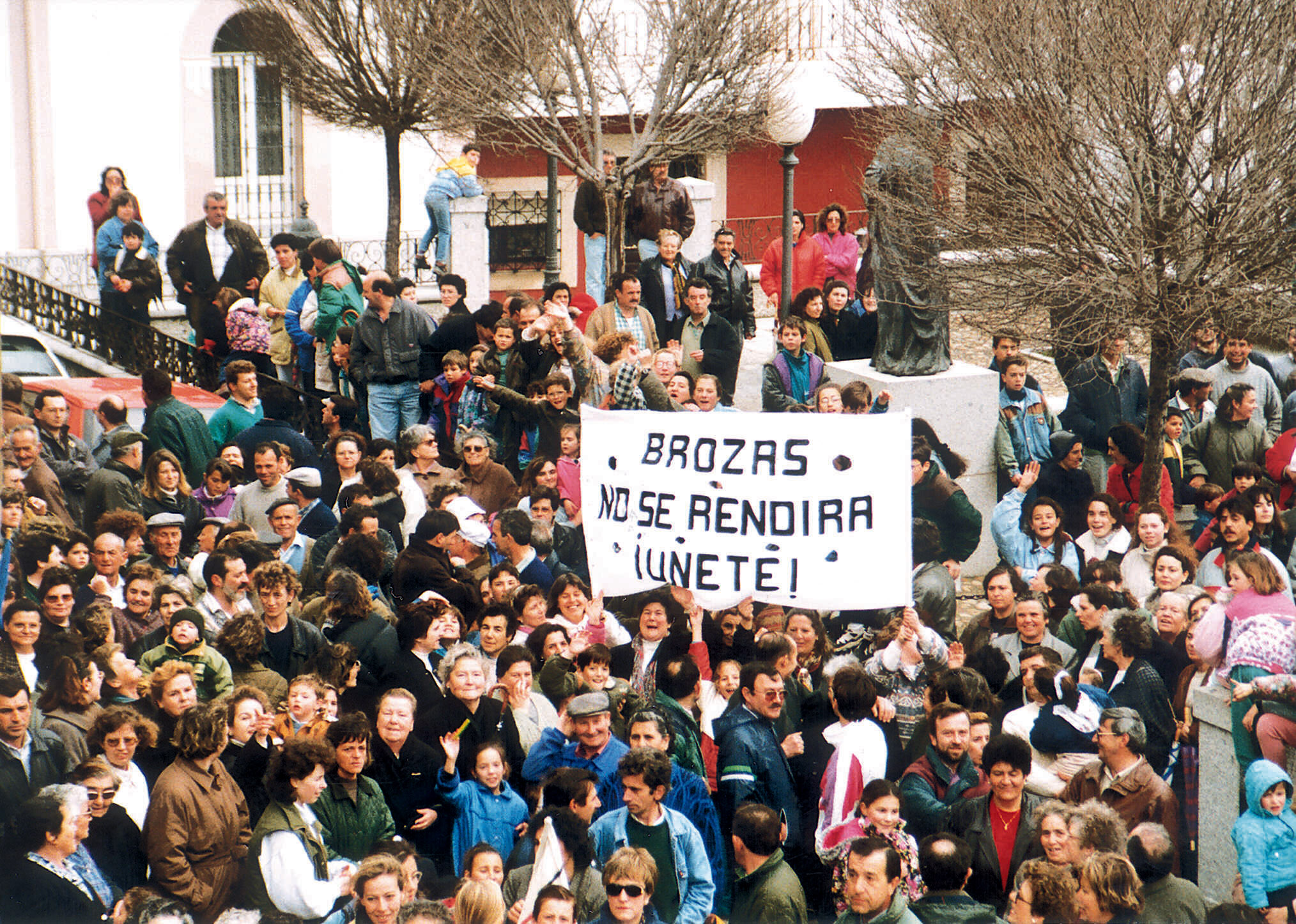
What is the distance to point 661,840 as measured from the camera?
22.9ft

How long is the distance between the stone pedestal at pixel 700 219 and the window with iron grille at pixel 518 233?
5.87m

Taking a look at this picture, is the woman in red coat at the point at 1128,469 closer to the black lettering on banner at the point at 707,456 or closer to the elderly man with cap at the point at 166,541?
the black lettering on banner at the point at 707,456

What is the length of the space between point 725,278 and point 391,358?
3459mm

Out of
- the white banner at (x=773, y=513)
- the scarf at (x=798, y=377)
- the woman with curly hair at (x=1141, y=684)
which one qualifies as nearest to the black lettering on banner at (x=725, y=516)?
the white banner at (x=773, y=513)

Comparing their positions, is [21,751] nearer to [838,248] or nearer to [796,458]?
[796,458]

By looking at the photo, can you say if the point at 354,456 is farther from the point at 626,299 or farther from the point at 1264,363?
the point at 1264,363

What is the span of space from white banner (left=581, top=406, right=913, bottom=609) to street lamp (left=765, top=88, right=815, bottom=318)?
7.28 meters

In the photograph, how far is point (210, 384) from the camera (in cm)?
1459

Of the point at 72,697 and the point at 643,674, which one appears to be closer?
the point at 72,697

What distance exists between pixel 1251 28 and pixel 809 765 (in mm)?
5989

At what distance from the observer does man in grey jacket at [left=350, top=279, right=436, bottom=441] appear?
483 inches

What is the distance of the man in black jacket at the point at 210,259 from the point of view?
14633 mm

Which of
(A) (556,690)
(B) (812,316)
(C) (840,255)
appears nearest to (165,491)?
(A) (556,690)

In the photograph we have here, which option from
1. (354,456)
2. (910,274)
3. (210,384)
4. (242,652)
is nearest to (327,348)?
(210,384)
